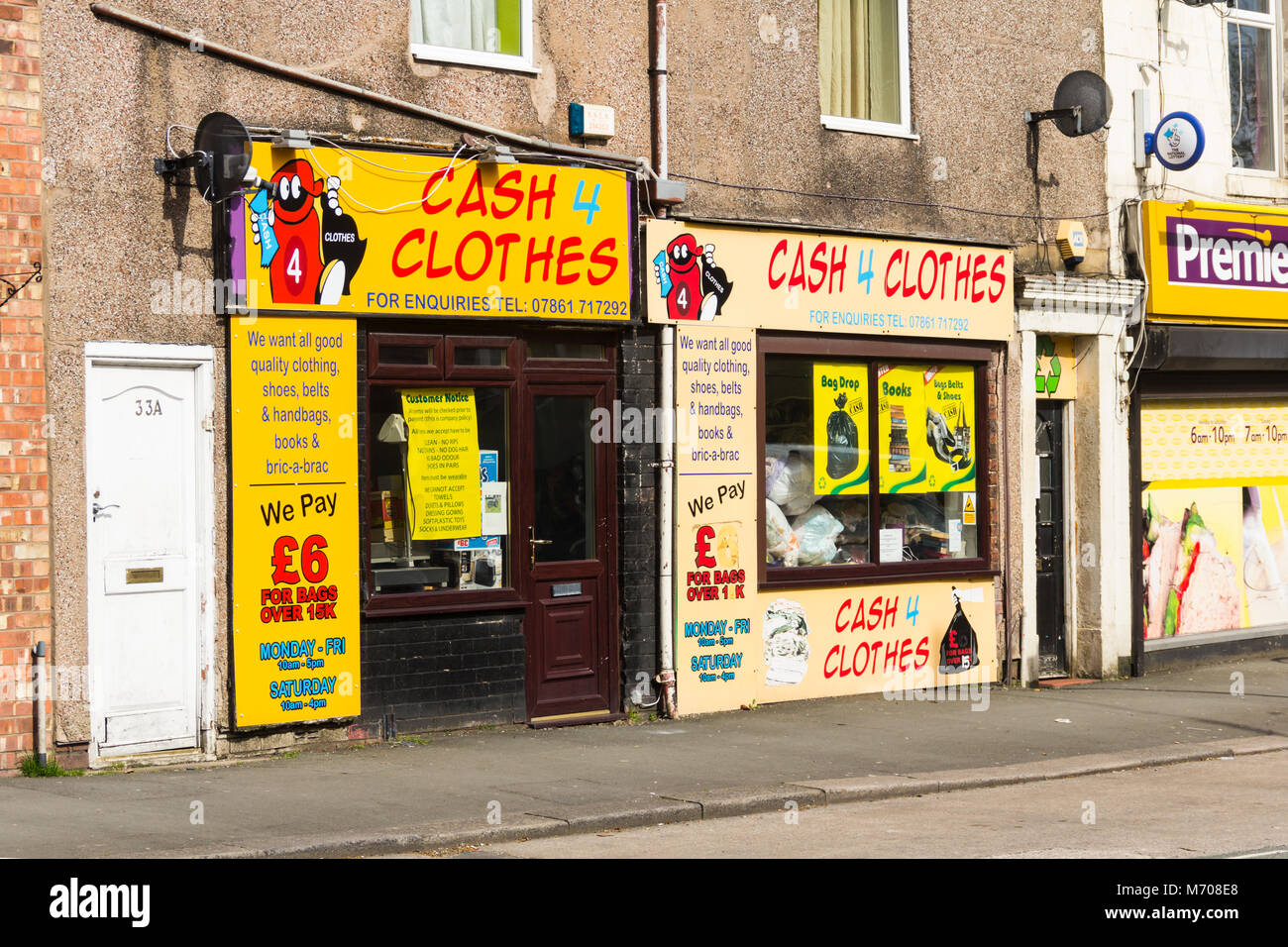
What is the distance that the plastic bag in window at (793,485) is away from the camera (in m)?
12.7

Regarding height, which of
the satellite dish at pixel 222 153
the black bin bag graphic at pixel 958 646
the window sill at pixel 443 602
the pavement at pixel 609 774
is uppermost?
the satellite dish at pixel 222 153

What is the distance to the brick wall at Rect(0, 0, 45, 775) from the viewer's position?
9188mm

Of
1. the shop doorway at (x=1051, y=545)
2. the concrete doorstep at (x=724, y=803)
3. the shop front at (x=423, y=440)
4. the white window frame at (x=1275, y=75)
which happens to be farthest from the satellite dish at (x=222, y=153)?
the white window frame at (x=1275, y=75)

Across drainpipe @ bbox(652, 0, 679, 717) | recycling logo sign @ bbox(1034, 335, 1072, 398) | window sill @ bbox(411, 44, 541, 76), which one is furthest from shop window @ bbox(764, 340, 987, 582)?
window sill @ bbox(411, 44, 541, 76)

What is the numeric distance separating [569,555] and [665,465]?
101 cm

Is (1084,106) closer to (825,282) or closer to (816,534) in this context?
(825,282)

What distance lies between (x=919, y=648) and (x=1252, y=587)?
469 centimetres

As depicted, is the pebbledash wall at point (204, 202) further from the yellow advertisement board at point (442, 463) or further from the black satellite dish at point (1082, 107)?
the black satellite dish at point (1082, 107)

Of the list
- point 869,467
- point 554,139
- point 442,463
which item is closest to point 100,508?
point 442,463

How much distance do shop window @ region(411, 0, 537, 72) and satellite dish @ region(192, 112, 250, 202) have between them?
5.58 ft

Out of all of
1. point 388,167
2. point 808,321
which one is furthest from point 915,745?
point 388,167

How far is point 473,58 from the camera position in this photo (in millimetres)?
11047

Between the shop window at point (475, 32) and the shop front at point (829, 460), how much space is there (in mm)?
1663

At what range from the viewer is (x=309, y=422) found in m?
10.2
